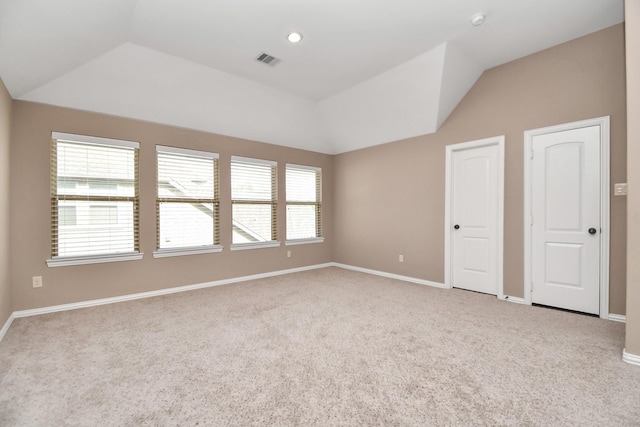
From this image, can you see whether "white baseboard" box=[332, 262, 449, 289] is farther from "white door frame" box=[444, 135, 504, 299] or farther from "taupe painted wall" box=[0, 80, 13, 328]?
"taupe painted wall" box=[0, 80, 13, 328]

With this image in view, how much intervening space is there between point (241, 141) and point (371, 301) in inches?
129

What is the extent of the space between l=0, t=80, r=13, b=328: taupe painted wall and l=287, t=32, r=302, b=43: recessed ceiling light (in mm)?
2762

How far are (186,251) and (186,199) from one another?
2.53 feet

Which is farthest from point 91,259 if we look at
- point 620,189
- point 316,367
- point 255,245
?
point 620,189

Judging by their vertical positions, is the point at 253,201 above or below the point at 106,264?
above

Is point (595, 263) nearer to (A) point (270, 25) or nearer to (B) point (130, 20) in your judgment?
(A) point (270, 25)

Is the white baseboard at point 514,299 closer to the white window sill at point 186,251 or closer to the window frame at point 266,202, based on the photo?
the window frame at point 266,202

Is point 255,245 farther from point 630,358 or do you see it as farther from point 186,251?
point 630,358

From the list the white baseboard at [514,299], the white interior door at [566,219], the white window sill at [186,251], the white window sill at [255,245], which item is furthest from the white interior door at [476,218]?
the white window sill at [186,251]

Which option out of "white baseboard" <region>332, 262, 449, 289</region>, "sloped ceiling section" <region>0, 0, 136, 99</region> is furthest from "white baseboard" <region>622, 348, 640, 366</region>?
"sloped ceiling section" <region>0, 0, 136, 99</region>

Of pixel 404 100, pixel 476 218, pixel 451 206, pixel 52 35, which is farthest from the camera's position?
pixel 451 206

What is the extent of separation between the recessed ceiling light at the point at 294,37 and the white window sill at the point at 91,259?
3280 millimetres

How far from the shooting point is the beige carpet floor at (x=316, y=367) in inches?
63.4

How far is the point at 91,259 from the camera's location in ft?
11.3
